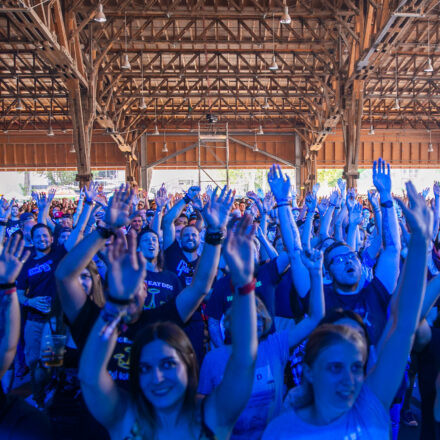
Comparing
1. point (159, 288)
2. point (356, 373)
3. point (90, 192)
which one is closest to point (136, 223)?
point (90, 192)

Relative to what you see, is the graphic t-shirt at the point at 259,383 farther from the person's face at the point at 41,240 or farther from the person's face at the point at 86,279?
the person's face at the point at 41,240

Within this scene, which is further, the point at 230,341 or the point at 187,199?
the point at 187,199

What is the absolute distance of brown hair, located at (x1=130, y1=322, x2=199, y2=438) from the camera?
5.79ft

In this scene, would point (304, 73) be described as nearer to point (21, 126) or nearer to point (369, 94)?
point (369, 94)

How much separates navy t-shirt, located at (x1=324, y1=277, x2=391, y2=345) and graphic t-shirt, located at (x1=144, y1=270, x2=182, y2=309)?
44.2 inches

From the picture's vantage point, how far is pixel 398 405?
3088 mm

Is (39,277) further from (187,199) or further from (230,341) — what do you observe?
(230,341)

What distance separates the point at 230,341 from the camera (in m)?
2.54

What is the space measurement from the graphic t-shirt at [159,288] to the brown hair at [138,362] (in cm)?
139

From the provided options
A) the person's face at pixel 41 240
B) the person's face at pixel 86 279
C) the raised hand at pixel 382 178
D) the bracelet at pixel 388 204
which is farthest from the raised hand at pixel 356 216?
the person's face at pixel 41 240

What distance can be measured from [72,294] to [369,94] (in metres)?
18.9

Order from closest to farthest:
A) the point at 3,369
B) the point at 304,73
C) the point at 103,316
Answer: the point at 103,316 → the point at 3,369 → the point at 304,73

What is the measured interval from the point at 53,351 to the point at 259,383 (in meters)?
1.57

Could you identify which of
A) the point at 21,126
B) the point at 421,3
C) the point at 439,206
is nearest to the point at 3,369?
the point at 439,206
